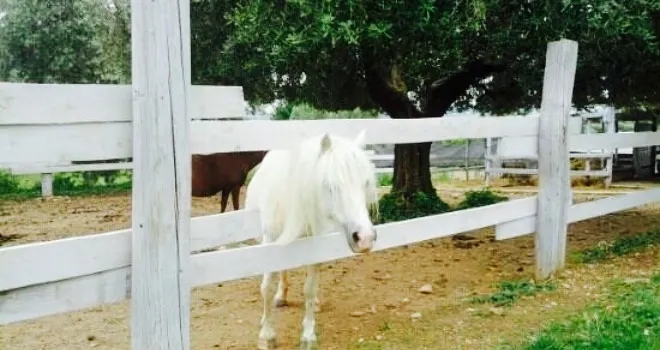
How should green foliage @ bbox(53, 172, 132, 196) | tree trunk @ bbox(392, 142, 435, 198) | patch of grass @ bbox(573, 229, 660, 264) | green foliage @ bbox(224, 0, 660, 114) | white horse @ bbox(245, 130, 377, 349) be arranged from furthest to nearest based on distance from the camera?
1. green foliage @ bbox(53, 172, 132, 196)
2. tree trunk @ bbox(392, 142, 435, 198)
3. patch of grass @ bbox(573, 229, 660, 264)
4. green foliage @ bbox(224, 0, 660, 114)
5. white horse @ bbox(245, 130, 377, 349)

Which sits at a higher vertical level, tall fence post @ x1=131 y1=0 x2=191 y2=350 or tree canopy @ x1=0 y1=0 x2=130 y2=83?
tree canopy @ x1=0 y1=0 x2=130 y2=83

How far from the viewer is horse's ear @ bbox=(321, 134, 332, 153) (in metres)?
3.15

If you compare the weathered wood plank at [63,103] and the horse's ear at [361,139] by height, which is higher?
the weathered wood plank at [63,103]

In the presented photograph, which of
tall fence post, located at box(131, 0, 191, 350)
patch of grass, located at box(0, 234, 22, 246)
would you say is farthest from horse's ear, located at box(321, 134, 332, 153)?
patch of grass, located at box(0, 234, 22, 246)

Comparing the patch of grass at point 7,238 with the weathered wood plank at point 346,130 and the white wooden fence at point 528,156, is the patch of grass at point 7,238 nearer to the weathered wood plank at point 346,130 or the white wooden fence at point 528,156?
the weathered wood plank at point 346,130

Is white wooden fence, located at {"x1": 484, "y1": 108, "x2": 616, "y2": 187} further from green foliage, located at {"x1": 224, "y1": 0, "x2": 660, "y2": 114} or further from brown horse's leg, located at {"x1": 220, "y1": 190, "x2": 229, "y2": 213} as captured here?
brown horse's leg, located at {"x1": 220, "y1": 190, "x2": 229, "y2": 213}

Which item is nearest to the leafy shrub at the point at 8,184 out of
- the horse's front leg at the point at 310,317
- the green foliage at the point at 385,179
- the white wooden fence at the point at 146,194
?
the green foliage at the point at 385,179

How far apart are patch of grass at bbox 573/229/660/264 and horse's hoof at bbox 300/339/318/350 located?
286cm

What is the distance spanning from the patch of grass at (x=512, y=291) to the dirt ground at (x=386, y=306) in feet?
0.35

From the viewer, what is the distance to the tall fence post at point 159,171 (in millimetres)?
2273

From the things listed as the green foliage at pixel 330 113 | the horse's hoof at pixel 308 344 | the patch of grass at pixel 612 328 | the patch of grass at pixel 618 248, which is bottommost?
the horse's hoof at pixel 308 344

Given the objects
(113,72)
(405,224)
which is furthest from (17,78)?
(405,224)

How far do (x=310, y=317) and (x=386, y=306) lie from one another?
95 centimetres

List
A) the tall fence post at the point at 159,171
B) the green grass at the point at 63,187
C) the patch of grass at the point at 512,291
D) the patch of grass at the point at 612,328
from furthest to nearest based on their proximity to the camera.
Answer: the green grass at the point at 63,187, the patch of grass at the point at 512,291, the patch of grass at the point at 612,328, the tall fence post at the point at 159,171
